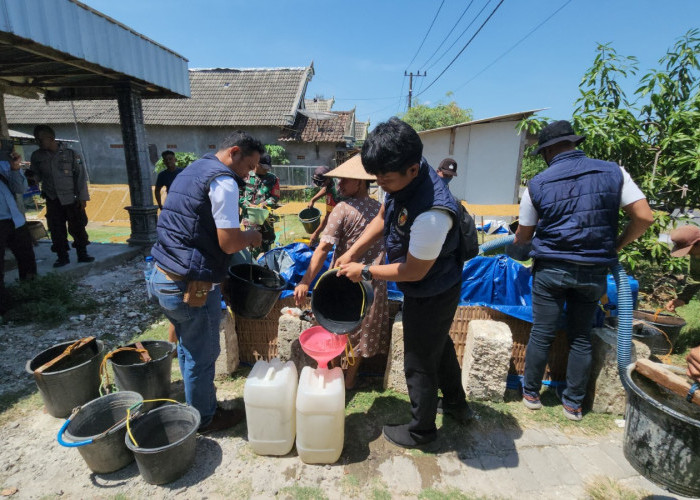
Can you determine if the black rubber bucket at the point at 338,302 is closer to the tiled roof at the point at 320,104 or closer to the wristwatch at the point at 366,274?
the wristwatch at the point at 366,274

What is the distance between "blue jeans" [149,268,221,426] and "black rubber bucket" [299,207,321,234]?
178 inches

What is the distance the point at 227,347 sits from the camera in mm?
2951

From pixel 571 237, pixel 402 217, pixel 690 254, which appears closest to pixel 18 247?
pixel 402 217

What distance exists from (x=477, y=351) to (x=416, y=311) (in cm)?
92

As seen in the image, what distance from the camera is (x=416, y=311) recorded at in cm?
206

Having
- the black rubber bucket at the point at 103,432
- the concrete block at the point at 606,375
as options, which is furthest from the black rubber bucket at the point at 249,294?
the concrete block at the point at 606,375

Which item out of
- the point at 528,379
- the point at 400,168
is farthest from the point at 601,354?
the point at 400,168

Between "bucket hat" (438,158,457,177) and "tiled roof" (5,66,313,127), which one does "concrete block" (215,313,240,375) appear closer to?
"bucket hat" (438,158,457,177)

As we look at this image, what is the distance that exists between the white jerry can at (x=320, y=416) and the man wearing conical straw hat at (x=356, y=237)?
54 centimetres

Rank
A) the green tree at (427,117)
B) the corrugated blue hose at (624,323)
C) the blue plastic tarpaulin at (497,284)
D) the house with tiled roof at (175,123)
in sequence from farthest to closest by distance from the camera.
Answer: the green tree at (427,117) → the house with tiled roof at (175,123) → the blue plastic tarpaulin at (497,284) → the corrugated blue hose at (624,323)

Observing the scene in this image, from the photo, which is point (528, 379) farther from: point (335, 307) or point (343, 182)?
point (343, 182)

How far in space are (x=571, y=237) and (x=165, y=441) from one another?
2.84m

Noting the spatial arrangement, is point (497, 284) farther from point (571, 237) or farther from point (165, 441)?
point (165, 441)

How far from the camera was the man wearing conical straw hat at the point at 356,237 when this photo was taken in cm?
253
